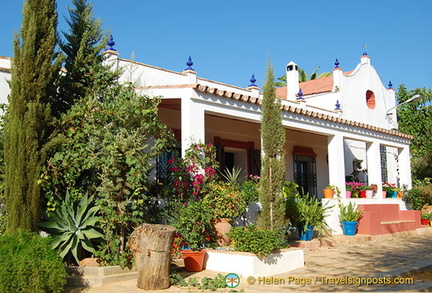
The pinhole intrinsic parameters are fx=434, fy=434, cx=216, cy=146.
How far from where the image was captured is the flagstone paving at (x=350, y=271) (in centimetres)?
652

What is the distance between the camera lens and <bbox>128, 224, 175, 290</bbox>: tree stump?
20.6 feet

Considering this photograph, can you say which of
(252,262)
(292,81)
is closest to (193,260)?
(252,262)

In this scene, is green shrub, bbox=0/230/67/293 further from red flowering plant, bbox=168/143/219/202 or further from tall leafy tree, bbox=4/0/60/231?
red flowering plant, bbox=168/143/219/202

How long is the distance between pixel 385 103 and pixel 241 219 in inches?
498

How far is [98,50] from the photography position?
29.1 feet

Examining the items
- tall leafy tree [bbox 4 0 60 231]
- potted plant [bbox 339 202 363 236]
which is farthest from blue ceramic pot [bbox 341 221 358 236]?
tall leafy tree [bbox 4 0 60 231]

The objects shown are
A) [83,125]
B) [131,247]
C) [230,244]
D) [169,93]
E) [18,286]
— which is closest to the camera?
[18,286]

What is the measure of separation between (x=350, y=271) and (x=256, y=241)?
186cm

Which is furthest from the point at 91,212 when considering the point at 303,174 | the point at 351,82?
the point at 351,82

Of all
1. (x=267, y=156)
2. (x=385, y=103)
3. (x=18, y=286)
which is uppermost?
(x=385, y=103)

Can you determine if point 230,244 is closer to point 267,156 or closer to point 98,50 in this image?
point 267,156

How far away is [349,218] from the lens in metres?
12.3

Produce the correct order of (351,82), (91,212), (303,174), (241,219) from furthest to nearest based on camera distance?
1. (351,82)
2. (303,174)
3. (241,219)
4. (91,212)

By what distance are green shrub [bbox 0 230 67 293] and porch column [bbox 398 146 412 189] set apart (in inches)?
541
